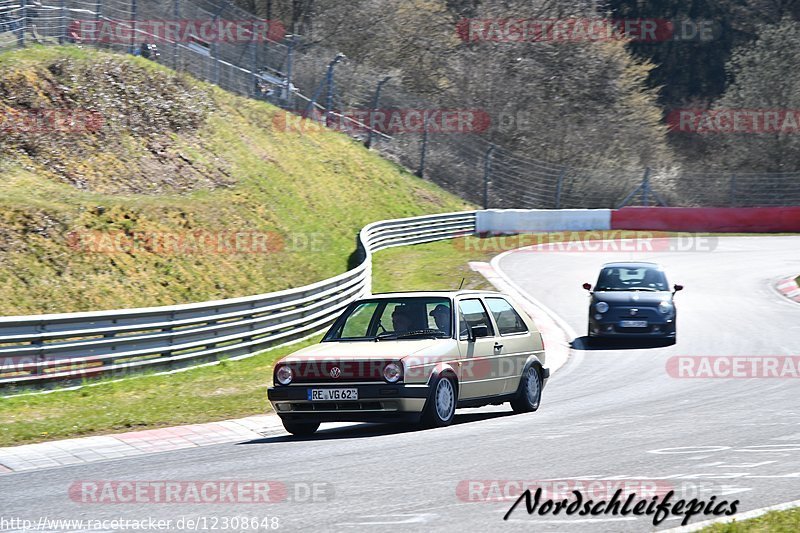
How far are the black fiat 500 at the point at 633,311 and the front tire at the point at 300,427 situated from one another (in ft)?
34.3

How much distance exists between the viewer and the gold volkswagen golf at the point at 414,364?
10.9 m

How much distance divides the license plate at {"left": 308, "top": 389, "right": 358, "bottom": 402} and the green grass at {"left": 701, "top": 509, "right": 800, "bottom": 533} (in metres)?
4.80

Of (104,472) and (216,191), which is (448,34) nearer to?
(216,191)

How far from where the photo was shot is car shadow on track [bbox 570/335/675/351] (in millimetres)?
20969

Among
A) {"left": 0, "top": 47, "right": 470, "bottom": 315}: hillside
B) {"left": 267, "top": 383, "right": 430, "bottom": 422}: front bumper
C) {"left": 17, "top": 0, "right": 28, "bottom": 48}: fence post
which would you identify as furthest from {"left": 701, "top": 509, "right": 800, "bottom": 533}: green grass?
{"left": 17, "top": 0, "right": 28, "bottom": 48}: fence post

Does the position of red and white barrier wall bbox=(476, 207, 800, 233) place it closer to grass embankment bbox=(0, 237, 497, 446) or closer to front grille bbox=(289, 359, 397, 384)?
grass embankment bbox=(0, 237, 497, 446)

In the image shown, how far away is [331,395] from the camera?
10930 millimetres

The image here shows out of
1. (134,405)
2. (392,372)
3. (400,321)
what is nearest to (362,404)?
(392,372)

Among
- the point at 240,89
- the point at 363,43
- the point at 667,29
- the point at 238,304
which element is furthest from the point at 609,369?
the point at 667,29

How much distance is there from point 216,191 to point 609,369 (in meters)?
16.1

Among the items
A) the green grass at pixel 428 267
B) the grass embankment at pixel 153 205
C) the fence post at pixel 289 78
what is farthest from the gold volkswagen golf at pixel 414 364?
the fence post at pixel 289 78

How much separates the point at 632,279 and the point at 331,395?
12.5 metres

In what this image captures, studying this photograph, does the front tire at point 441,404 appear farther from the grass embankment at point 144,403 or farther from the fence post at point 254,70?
the fence post at point 254,70

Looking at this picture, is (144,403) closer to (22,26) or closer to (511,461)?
(511,461)
